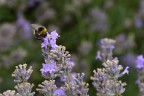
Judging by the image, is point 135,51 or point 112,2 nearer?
point 135,51

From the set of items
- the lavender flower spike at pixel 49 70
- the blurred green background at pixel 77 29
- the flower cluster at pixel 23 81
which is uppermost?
the blurred green background at pixel 77 29

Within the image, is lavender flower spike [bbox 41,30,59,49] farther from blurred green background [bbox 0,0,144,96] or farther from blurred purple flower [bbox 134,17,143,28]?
blurred purple flower [bbox 134,17,143,28]

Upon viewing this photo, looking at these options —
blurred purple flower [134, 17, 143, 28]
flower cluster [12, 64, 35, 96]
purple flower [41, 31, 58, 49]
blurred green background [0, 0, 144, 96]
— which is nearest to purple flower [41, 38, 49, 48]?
purple flower [41, 31, 58, 49]

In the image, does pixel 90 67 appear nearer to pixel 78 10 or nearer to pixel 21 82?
pixel 78 10

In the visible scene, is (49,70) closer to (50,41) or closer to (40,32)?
(50,41)

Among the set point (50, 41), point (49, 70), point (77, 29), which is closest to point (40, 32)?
point (50, 41)

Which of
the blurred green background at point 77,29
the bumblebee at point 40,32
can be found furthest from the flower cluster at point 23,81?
the blurred green background at point 77,29

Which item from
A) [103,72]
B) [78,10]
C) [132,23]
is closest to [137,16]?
[132,23]

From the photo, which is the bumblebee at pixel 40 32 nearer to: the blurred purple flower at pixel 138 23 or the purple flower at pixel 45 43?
the purple flower at pixel 45 43
